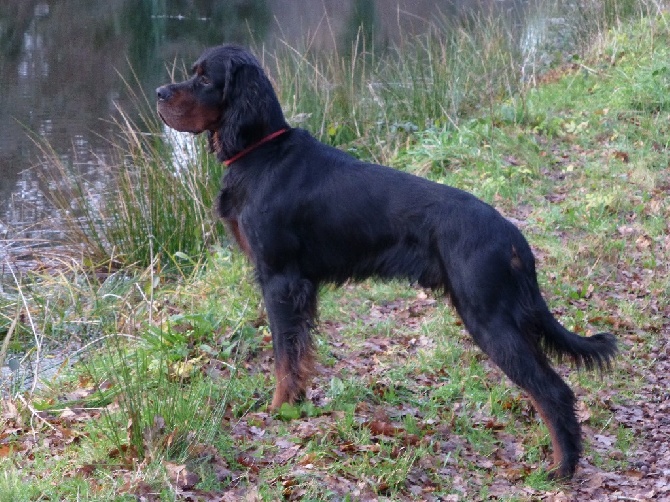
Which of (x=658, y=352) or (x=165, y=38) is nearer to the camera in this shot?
(x=658, y=352)

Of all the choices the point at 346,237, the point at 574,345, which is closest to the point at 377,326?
the point at 346,237

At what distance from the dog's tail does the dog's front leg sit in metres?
1.07

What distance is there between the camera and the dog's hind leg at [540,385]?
144 inches

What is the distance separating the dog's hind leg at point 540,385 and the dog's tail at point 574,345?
0.52ft

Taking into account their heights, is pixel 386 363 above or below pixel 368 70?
below

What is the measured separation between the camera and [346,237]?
3949 mm

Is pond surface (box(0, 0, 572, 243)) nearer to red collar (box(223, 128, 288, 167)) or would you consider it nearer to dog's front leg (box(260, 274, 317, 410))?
red collar (box(223, 128, 288, 167))

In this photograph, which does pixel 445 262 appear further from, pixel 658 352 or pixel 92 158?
pixel 92 158

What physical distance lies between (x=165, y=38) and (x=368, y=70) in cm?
645

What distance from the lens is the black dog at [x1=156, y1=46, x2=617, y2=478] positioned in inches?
144

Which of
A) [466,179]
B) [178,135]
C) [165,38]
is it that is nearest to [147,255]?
[178,135]

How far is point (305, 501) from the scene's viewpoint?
3254 millimetres

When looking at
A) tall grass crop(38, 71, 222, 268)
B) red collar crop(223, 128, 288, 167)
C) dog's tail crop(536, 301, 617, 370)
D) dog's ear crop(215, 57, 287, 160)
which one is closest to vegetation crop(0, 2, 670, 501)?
tall grass crop(38, 71, 222, 268)

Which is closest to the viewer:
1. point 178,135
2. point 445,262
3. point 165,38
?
point 445,262
